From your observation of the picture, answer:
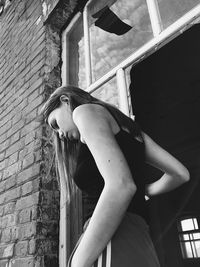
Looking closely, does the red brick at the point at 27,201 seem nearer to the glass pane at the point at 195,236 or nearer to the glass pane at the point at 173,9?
the glass pane at the point at 173,9

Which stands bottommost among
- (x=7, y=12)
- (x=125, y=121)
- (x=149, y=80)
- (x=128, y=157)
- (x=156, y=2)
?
(x=128, y=157)

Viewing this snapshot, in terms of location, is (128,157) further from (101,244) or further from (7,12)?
(7,12)

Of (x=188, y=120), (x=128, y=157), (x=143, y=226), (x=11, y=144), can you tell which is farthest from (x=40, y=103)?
(x=188, y=120)

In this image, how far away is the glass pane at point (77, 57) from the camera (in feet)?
7.11

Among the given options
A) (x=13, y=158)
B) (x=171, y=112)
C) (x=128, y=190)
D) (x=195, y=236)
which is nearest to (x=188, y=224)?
(x=195, y=236)

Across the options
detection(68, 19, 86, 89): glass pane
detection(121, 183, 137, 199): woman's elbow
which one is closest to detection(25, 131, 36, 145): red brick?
detection(68, 19, 86, 89): glass pane

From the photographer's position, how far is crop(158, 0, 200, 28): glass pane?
1.56 m

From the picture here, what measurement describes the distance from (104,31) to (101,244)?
2008 mm

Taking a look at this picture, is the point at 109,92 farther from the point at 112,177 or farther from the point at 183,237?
the point at 183,237

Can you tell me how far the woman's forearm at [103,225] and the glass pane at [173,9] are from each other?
1384 millimetres

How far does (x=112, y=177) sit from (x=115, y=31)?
5.89 ft

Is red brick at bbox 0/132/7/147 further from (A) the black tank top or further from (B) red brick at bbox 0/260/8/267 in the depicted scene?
(A) the black tank top

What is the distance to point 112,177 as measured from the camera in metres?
0.66

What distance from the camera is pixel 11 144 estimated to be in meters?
2.07
